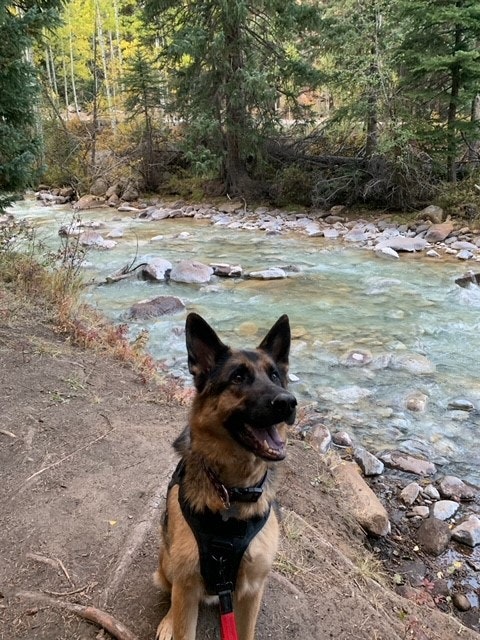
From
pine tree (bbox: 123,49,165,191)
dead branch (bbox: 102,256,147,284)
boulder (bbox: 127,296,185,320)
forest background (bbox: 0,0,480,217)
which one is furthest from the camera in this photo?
pine tree (bbox: 123,49,165,191)

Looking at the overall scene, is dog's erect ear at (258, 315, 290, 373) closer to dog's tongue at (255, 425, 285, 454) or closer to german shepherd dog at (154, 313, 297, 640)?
german shepherd dog at (154, 313, 297, 640)

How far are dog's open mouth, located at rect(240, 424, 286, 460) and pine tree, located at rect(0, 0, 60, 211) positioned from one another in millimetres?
5586

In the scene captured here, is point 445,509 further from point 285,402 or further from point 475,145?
point 475,145

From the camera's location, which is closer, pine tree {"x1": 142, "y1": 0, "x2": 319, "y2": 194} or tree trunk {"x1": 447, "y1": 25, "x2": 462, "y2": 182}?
tree trunk {"x1": 447, "y1": 25, "x2": 462, "y2": 182}

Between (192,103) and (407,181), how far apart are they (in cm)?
890

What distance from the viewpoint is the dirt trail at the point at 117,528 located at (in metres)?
2.62

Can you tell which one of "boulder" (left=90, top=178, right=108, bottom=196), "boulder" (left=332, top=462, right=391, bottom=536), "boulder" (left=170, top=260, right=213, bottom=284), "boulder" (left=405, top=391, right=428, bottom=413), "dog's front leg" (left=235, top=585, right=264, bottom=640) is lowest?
"boulder" (left=405, top=391, right=428, bottom=413)

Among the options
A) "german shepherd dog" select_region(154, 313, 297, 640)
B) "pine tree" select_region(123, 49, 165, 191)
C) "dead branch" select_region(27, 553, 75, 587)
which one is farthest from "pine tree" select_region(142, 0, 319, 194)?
"dead branch" select_region(27, 553, 75, 587)

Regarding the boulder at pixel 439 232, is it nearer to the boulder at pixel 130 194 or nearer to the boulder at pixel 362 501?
the boulder at pixel 362 501

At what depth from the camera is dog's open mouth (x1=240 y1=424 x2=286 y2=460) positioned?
2.03 m

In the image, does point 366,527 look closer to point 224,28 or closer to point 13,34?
point 13,34

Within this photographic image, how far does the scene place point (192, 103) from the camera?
19.5 metres

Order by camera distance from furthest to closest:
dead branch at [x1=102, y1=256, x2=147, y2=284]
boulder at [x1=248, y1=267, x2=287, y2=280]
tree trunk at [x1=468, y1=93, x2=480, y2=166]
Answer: tree trunk at [x1=468, y1=93, x2=480, y2=166] < boulder at [x1=248, y1=267, x2=287, y2=280] < dead branch at [x1=102, y1=256, x2=147, y2=284]

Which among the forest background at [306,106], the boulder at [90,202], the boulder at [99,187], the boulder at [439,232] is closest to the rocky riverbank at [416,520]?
the forest background at [306,106]
